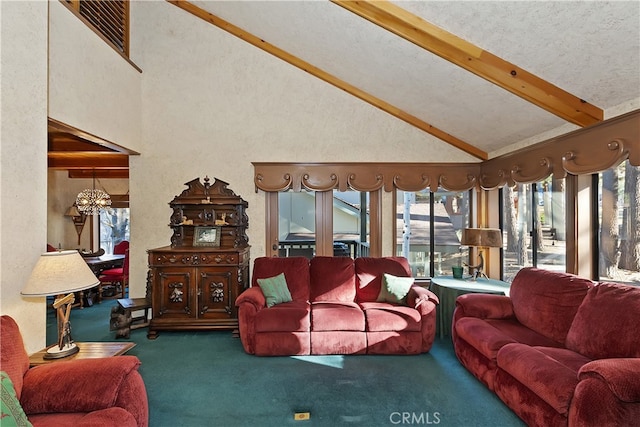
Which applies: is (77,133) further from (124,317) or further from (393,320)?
(393,320)

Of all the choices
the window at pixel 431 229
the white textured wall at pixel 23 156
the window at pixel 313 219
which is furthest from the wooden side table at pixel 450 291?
the white textured wall at pixel 23 156

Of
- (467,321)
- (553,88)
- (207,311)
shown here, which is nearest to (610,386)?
(467,321)

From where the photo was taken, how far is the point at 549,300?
2.80m

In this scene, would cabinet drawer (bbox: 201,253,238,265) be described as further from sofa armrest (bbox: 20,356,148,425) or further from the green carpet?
sofa armrest (bbox: 20,356,148,425)

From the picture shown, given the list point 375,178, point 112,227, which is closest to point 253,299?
point 375,178

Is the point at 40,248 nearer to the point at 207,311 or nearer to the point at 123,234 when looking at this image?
the point at 207,311

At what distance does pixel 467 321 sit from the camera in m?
3.05

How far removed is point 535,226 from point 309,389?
304 cm

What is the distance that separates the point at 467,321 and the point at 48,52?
4.45m

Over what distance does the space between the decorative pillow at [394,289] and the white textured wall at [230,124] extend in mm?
1758

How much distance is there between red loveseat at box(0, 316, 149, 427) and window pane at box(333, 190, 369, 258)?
10.9ft

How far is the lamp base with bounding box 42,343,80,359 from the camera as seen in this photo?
82.5 inches

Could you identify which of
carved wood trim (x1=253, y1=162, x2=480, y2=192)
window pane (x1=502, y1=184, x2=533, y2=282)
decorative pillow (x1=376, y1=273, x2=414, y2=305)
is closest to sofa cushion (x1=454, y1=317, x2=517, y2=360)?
decorative pillow (x1=376, y1=273, x2=414, y2=305)

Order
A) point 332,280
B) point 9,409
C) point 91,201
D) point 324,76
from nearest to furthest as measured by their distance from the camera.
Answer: point 9,409, point 332,280, point 324,76, point 91,201
